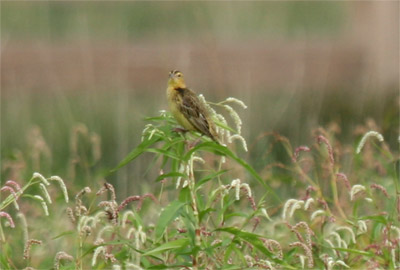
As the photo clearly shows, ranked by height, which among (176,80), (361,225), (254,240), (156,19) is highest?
(176,80)

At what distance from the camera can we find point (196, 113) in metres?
3.92

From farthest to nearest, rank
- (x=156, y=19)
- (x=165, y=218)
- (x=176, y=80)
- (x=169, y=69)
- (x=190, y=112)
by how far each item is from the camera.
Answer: (x=156, y=19), (x=169, y=69), (x=176, y=80), (x=190, y=112), (x=165, y=218)

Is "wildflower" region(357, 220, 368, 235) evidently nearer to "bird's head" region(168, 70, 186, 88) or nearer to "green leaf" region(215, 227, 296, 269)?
"green leaf" region(215, 227, 296, 269)

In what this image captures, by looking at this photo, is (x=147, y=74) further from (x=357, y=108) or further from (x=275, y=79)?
(x=357, y=108)

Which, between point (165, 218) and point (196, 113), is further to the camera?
point (196, 113)

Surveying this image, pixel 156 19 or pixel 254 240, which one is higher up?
pixel 254 240

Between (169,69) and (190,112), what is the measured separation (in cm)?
586

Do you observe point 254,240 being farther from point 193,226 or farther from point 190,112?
point 190,112

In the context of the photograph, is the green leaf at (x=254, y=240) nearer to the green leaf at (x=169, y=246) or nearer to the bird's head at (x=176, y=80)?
the green leaf at (x=169, y=246)

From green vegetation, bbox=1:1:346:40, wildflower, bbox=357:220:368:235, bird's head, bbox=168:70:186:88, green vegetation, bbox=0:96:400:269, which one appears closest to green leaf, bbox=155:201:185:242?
green vegetation, bbox=0:96:400:269

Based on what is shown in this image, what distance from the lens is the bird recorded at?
3.85 metres

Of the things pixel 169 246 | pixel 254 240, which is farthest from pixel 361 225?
pixel 169 246

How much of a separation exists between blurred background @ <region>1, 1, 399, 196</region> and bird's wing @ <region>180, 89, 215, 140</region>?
1.20 meters

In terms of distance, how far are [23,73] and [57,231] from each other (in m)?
5.20
